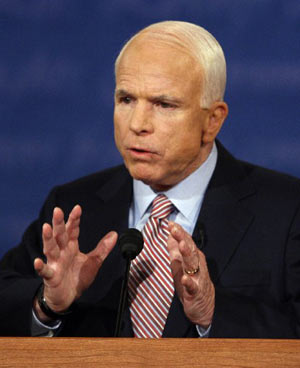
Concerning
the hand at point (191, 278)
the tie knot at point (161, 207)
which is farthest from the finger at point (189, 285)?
the tie knot at point (161, 207)

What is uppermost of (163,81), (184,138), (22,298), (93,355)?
(163,81)

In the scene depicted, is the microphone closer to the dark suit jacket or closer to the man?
the man

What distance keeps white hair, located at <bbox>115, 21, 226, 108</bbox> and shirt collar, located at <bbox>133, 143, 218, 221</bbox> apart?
0.17 metres

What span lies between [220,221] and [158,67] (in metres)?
0.38

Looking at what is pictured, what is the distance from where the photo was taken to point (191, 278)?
1.50 m

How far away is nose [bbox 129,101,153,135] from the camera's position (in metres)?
1.71

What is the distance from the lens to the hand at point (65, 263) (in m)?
1.53

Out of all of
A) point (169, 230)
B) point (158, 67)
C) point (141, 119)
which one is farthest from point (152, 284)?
point (158, 67)

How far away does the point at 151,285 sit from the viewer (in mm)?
1751

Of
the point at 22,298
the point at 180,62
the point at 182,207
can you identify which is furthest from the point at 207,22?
the point at 22,298

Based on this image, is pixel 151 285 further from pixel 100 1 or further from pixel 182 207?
pixel 100 1

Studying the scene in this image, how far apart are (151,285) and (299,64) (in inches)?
30.9

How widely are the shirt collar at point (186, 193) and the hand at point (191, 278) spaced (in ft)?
1.00

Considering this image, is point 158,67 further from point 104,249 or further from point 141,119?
point 104,249
